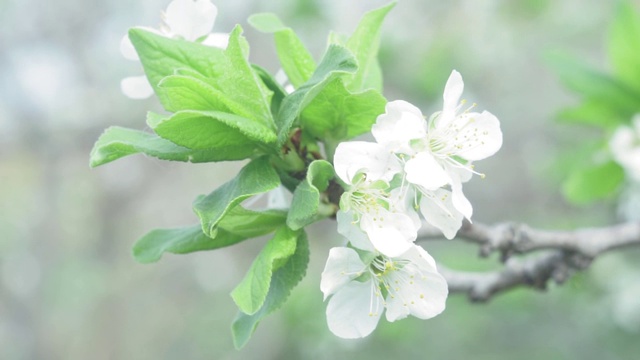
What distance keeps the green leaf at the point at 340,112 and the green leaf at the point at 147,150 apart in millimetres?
116

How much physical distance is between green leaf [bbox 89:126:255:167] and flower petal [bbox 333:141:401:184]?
0.56 feet

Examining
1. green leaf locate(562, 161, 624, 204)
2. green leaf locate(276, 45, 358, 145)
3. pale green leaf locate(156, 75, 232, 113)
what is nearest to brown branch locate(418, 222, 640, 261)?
green leaf locate(562, 161, 624, 204)

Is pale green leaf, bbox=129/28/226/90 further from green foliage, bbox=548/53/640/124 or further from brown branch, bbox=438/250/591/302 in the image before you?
green foliage, bbox=548/53/640/124

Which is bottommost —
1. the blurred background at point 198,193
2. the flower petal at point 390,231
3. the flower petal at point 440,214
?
the blurred background at point 198,193

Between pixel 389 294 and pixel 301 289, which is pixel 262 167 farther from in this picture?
pixel 301 289

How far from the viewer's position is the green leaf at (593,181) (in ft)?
6.59

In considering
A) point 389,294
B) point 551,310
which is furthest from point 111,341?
point 389,294

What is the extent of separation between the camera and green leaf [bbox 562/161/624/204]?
201 centimetres

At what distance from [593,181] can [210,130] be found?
1315 mm

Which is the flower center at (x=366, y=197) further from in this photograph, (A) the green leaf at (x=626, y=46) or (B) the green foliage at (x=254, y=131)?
(A) the green leaf at (x=626, y=46)

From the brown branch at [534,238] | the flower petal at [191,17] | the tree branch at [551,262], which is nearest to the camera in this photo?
the flower petal at [191,17]

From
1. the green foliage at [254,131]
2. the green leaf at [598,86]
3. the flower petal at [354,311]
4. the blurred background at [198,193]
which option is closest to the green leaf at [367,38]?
the green foliage at [254,131]

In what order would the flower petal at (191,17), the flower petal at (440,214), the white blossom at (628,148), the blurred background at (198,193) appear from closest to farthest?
the flower petal at (440,214) < the flower petal at (191,17) < the white blossom at (628,148) < the blurred background at (198,193)

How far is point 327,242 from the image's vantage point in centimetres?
625
